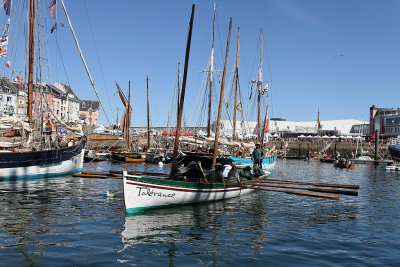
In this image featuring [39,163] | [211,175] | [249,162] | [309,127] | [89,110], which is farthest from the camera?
[89,110]

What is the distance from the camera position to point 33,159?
97.3 feet

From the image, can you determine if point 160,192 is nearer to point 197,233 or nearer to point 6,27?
point 197,233

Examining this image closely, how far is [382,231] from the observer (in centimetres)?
1563

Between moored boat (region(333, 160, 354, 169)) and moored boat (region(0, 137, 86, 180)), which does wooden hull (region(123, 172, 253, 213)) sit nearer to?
moored boat (region(0, 137, 86, 180))

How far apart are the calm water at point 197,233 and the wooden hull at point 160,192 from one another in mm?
→ 468

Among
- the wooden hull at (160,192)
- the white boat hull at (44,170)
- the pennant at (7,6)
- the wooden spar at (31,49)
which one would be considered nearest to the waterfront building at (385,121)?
the white boat hull at (44,170)

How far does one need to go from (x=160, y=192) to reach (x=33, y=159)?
1692 centimetres

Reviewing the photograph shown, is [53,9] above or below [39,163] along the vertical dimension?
above

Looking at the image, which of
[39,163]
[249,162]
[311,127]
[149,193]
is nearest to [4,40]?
[39,163]

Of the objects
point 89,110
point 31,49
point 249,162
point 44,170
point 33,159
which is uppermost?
point 89,110

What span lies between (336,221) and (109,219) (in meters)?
10.9

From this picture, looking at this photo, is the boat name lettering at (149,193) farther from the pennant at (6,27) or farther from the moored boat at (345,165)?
the moored boat at (345,165)

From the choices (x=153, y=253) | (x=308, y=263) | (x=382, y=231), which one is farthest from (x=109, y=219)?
(x=382, y=231)

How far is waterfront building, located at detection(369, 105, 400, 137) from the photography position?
361ft
